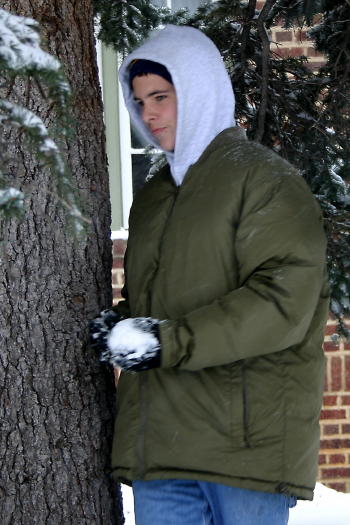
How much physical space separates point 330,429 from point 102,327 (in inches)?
133

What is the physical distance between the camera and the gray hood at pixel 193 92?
2422 millimetres

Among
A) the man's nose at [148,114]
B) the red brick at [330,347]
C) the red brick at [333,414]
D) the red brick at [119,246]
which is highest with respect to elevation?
the man's nose at [148,114]

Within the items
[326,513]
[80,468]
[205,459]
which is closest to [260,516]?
[205,459]

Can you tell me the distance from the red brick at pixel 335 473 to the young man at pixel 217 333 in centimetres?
334

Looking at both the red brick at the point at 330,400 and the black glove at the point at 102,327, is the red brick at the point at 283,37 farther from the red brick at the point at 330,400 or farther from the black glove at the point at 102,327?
the black glove at the point at 102,327

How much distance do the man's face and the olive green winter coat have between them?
14 cm

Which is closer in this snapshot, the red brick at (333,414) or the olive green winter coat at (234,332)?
the olive green winter coat at (234,332)

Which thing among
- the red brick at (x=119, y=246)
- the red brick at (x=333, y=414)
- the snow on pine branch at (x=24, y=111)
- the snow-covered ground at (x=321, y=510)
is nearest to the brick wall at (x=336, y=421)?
the red brick at (x=333, y=414)

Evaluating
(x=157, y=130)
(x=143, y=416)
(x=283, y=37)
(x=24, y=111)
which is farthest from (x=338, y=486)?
(x=24, y=111)

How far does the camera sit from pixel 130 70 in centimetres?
261

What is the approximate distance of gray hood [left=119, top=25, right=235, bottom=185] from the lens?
242 cm

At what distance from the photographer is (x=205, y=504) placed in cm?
236

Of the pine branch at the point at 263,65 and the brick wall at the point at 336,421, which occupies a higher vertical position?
the pine branch at the point at 263,65

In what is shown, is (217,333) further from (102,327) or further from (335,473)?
(335,473)
